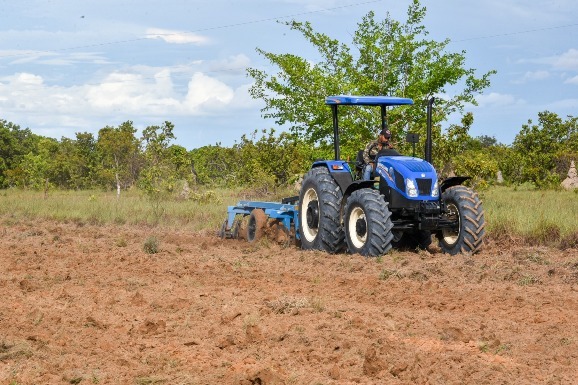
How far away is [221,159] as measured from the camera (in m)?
41.6

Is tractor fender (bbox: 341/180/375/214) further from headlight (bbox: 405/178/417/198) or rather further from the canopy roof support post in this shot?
the canopy roof support post

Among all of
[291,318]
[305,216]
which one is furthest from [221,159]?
[291,318]

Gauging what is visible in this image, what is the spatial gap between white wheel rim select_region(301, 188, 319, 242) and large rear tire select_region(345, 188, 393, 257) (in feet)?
3.96

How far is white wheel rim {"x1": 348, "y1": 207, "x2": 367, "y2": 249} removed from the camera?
41.4ft

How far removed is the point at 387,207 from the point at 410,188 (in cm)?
46

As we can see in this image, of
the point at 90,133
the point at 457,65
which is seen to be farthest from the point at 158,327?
the point at 90,133

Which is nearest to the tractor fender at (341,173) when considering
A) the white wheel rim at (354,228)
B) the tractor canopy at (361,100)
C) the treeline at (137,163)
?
the white wheel rim at (354,228)

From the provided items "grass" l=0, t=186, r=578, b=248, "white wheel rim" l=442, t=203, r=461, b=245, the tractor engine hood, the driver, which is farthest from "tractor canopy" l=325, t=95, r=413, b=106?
"grass" l=0, t=186, r=578, b=248

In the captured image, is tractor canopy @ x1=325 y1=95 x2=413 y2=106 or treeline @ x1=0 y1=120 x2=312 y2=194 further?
treeline @ x1=0 y1=120 x2=312 y2=194

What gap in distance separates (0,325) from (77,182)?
40691 millimetres

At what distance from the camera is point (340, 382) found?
5.79 m

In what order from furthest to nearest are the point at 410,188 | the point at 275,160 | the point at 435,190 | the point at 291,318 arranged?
the point at 275,160, the point at 435,190, the point at 410,188, the point at 291,318

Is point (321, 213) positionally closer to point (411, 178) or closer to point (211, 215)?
point (411, 178)

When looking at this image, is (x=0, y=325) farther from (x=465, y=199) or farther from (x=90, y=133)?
(x=90, y=133)
